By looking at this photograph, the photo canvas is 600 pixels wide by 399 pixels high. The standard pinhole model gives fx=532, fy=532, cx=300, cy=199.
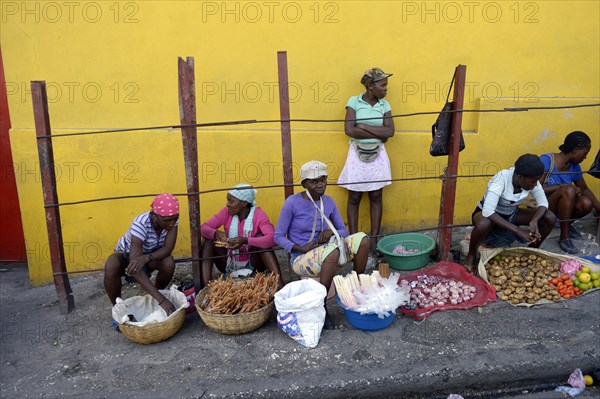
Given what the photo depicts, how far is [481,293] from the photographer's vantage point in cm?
436

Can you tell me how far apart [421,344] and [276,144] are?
2432 mm

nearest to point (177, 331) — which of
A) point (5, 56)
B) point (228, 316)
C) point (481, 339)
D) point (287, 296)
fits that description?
point (228, 316)

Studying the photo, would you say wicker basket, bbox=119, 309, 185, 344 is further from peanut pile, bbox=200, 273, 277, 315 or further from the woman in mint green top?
the woman in mint green top

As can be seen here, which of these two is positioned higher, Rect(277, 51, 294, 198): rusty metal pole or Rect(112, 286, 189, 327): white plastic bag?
Rect(277, 51, 294, 198): rusty metal pole

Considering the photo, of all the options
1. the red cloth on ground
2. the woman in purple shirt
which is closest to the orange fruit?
the red cloth on ground

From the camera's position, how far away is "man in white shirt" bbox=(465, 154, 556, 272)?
439 centimetres

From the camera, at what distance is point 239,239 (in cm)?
436

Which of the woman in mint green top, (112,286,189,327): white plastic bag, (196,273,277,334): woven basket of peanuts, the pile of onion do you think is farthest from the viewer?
the woman in mint green top

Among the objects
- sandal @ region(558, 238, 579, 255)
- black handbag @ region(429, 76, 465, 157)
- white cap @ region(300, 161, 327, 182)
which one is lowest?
sandal @ region(558, 238, 579, 255)

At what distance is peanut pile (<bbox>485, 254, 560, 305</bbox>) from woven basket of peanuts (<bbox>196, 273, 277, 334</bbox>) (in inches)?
74.3

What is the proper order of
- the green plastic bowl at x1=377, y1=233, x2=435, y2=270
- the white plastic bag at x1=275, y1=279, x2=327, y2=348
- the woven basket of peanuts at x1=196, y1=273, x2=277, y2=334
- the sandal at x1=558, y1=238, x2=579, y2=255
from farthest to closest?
the sandal at x1=558, y1=238, x2=579, y2=255
the green plastic bowl at x1=377, y1=233, x2=435, y2=270
the woven basket of peanuts at x1=196, y1=273, x2=277, y2=334
the white plastic bag at x1=275, y1=279, x2=327, y2=348

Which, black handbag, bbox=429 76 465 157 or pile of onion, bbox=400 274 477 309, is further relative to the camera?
black handbag, bbox=429 76 465 157

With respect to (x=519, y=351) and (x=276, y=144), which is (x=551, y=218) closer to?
(x=519, y=351)

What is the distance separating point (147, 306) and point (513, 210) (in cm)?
320
